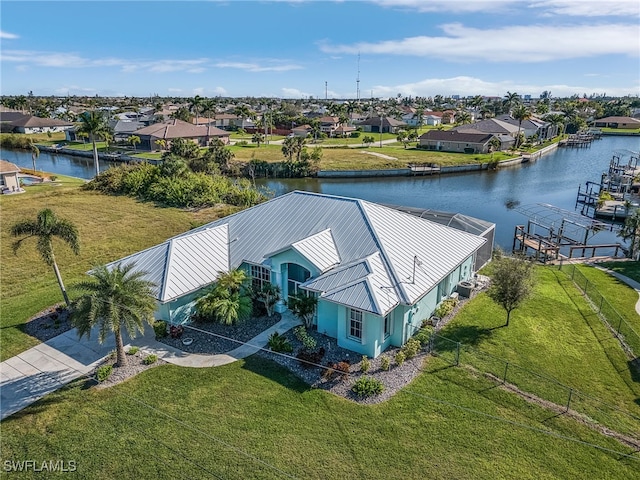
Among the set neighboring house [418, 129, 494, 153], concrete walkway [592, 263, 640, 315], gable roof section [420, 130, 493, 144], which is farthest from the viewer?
gable roof section [420, 130, 493, 144]

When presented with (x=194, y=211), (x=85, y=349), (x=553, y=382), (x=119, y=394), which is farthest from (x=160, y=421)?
(x=194, y=211)

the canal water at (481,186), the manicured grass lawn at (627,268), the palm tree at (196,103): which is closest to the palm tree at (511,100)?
the canal water at (481,186)

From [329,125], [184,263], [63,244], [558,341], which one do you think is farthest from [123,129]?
[558,341]

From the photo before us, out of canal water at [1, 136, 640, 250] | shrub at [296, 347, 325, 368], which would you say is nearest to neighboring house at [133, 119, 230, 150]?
canal water at [1, 136, 640, 250]

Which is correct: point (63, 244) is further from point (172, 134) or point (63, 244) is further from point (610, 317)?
point (172, 134)

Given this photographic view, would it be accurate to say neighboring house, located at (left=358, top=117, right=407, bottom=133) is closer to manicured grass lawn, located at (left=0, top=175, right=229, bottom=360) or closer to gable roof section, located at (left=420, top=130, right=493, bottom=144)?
gable roof section, located at (left=420, top=130, right=493, bottom=144)

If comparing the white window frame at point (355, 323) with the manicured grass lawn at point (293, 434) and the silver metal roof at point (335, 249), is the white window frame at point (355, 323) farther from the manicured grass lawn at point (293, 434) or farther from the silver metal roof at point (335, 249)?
the manicured grass lawn at point (293, 434)
